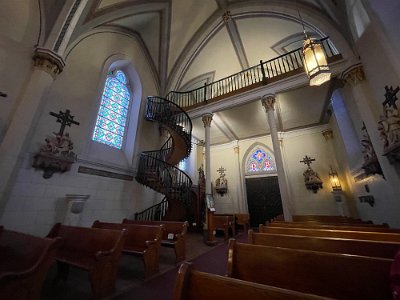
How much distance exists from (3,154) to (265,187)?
32.4 ft

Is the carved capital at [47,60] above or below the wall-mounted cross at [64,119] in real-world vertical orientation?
above

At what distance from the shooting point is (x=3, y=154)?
335 cm

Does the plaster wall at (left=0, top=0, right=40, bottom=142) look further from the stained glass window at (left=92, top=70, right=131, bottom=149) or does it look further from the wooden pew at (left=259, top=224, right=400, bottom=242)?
the wooden pew at (left=259, top=224, right=400, bottom=242)

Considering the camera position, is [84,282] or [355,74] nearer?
[84,282]

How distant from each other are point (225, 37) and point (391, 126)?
7868 mm

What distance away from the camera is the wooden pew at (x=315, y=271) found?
1.11m

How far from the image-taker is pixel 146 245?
3.11 meters

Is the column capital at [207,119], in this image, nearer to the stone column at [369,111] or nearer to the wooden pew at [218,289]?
the stone column at [369,111]

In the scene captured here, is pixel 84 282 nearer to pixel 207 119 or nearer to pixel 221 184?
pixel 207 119

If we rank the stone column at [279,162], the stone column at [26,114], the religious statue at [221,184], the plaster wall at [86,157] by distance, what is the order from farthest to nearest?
the religious statue at [221,184] < the stone column at [279,162] < the plaster wall at [86,157] < the stone column at [26,114]

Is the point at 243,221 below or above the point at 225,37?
below

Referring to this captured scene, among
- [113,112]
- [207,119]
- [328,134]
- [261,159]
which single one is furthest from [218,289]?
[261,159]

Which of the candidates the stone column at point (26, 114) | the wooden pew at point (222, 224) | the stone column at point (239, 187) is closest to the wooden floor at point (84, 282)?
the stone column at point (26, 114)

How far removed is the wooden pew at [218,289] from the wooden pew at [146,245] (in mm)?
2281
